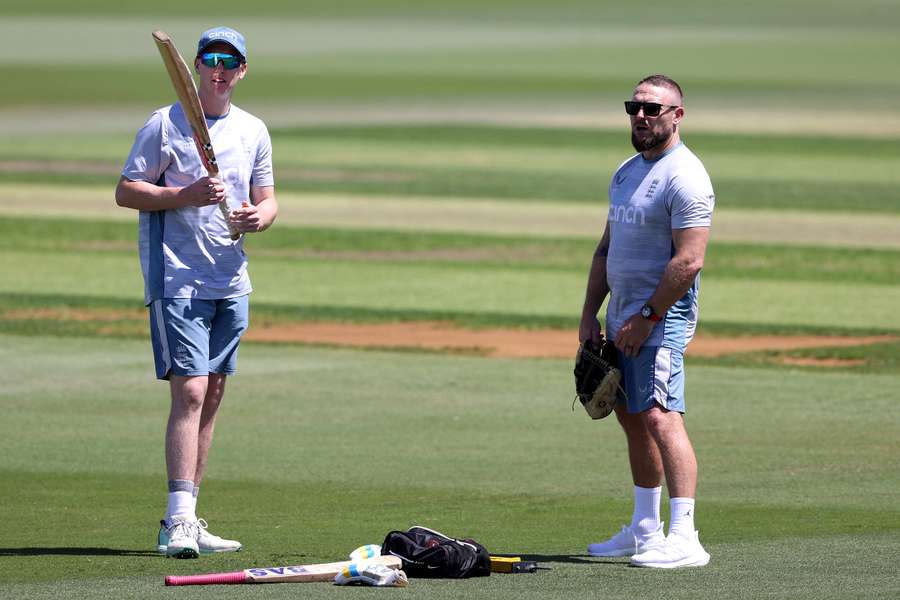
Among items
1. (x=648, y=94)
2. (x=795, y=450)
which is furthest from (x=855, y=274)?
(x=648, y=94)

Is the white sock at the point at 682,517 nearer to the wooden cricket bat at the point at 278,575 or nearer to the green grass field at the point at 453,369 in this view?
the green grass field at the point at 453,369

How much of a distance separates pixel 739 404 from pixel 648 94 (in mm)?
6144

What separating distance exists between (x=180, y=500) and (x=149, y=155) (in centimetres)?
156

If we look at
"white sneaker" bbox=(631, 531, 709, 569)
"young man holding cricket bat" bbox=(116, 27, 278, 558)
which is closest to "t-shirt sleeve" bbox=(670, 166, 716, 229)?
"white sneaker" bbox=(631, 531, 709, 569)

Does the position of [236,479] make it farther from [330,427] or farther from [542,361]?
[542,361]

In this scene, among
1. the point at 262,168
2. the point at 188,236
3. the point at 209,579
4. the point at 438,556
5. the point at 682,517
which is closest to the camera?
the point at 209,579

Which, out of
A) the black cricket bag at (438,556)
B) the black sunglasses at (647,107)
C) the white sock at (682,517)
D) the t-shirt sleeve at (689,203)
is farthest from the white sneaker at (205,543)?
the black sunglasses at (647,107)

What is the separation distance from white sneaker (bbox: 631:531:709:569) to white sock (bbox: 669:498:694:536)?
25 mm

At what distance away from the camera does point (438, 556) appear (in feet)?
26.7

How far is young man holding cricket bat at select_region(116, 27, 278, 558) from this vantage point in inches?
349

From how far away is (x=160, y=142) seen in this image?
8.91 m

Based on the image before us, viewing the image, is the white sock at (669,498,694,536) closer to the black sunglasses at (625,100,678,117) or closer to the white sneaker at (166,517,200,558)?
the black sunglasses at (625,100,678,117)

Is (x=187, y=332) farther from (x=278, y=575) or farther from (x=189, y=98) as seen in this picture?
(x=278, y=575)

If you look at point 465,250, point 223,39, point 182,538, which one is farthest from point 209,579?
point 465,250
